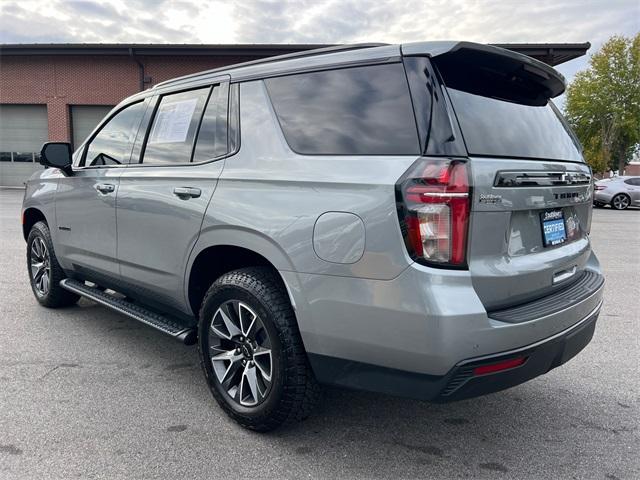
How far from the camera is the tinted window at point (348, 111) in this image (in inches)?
86.7

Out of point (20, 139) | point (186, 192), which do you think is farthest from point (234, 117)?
point (20, 139)

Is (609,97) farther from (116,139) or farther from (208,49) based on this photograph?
(116,139)

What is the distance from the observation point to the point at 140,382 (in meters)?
3.27

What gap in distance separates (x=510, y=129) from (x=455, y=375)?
1.22 m

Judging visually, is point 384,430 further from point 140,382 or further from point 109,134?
point 109,134

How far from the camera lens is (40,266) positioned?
16.0 ft

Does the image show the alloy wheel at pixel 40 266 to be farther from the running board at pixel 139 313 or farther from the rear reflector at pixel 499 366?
the rear reflector at pixel 499 366

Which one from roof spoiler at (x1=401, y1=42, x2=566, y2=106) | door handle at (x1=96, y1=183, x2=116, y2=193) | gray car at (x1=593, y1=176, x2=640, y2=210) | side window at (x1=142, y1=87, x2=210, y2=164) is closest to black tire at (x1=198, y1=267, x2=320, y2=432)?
side window at (x1=142, y1=87, x2=210, y2=164)

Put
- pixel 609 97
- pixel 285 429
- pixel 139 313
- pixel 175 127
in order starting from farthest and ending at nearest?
pixel 609 97, pixel 139 313, pixel 175 127, pixel 285 429

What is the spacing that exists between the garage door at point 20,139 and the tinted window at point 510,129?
24.2m

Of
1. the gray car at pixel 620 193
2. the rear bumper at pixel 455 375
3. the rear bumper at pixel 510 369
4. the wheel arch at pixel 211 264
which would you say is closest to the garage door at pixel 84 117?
the gray car at pixel 620 193

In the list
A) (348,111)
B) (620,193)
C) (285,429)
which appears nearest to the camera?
→ (348,111)

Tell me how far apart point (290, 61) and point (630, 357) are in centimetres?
332

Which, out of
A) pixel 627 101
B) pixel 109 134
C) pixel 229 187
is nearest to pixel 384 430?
pixel 229 187
